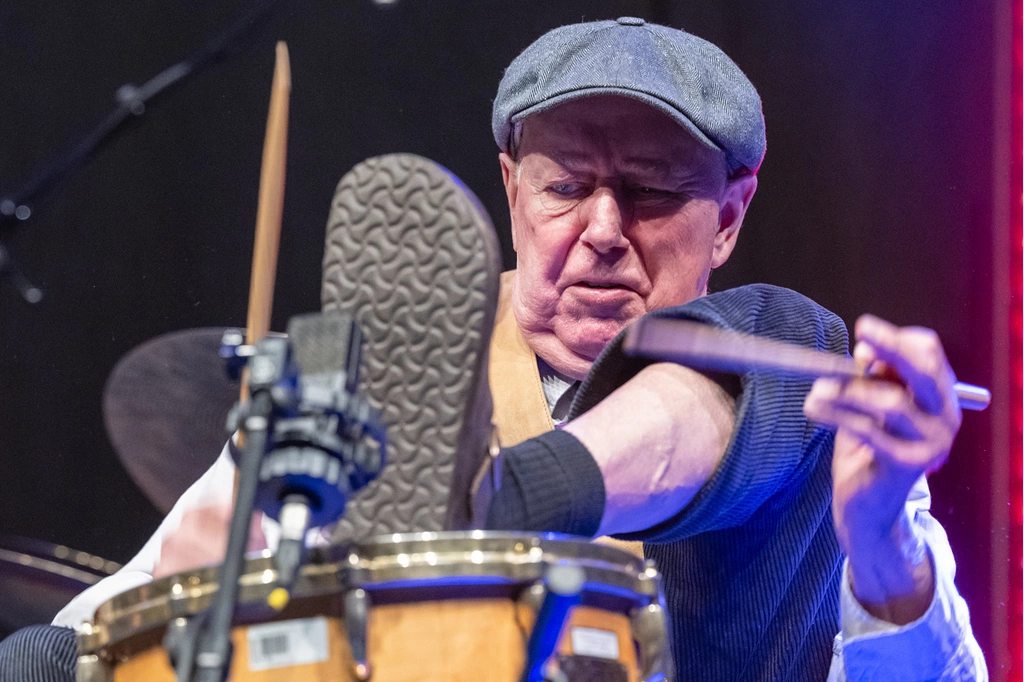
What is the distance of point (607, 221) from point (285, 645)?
35.3 inches

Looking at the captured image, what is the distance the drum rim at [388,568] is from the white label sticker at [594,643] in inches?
1.5

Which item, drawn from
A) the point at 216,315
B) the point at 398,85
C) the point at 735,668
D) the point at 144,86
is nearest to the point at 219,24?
the point at 144,86

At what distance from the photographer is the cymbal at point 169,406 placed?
1.41 m

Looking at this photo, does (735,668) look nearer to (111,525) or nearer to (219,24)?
(111,525)

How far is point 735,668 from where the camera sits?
51.4 inches

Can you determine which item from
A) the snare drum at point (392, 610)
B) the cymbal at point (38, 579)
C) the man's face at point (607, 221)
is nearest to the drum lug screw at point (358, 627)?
the snare drum at point (392, 610)

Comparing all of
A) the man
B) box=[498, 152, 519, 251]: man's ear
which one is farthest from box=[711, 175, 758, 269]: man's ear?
box=[498, 152, 519, 251]: man's ear

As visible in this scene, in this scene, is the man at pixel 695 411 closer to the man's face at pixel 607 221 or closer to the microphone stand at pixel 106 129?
the man's face at pixel 607 221

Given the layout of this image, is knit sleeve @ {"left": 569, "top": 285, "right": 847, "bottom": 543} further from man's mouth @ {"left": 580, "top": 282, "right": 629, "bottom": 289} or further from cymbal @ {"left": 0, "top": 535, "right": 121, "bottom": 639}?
cymbal @ {"left": 0, "top": 535, "right": 121, "bottom": 639}

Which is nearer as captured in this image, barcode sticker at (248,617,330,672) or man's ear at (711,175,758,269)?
barcode sticker at (248,617,330,672)

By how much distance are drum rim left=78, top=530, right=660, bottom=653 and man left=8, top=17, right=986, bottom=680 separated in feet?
0.42

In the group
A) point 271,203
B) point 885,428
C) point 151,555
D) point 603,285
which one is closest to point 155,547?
point 151,555

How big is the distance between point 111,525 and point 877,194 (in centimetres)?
150

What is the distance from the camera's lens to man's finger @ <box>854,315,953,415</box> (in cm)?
86
